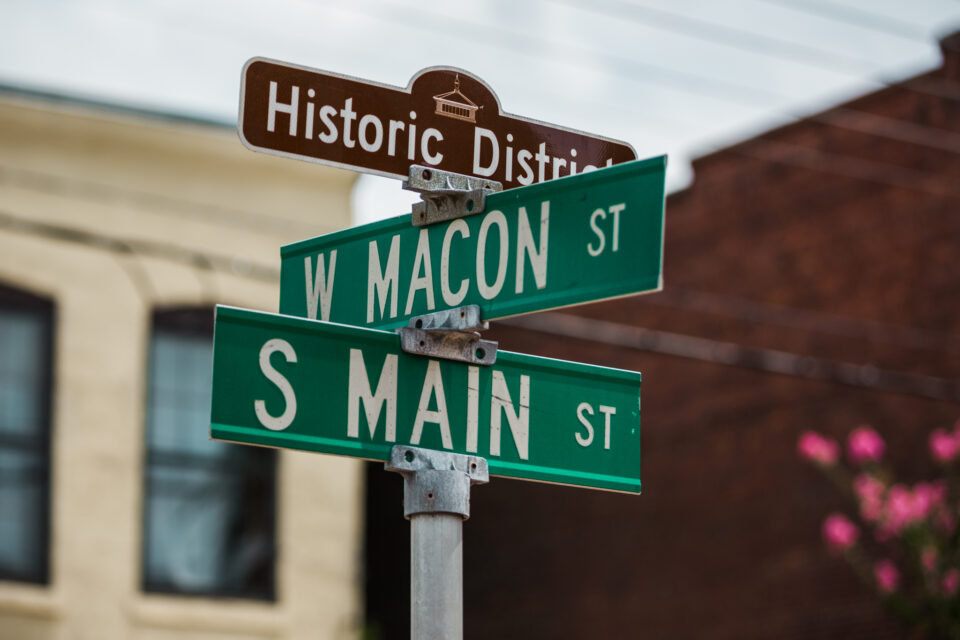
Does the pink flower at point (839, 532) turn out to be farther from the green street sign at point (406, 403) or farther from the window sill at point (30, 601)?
the green street sign at point (406, 403)

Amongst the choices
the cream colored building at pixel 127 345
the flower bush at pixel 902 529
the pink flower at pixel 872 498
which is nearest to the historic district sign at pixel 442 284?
the cream colored building at pixel 127 345

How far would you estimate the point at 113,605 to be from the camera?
11914 mm

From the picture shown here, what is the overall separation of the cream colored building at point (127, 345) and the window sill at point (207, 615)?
0.01 m

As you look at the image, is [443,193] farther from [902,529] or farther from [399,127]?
[902,529]

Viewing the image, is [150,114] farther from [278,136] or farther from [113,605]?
[278,136]

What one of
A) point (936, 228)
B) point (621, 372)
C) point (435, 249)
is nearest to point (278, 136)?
point (435, 249)

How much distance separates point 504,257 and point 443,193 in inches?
11.1

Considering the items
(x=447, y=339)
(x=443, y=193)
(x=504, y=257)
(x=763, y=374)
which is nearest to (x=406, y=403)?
(x=447, y=339)

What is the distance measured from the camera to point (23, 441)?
38.9ft

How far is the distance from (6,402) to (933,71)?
9.83 meters

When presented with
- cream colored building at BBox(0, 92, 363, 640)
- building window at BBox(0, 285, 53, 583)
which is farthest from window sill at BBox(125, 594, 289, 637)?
building window at BBox(0, 285, 53, 583)

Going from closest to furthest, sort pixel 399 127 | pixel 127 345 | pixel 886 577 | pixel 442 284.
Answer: pixel 442 284, pixel 399 127, pixel 127 345, pixel 886 577

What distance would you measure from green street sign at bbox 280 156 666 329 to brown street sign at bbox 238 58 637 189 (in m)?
0.21

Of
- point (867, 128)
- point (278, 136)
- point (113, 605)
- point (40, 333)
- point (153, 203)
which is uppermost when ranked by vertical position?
point (867, 128)
